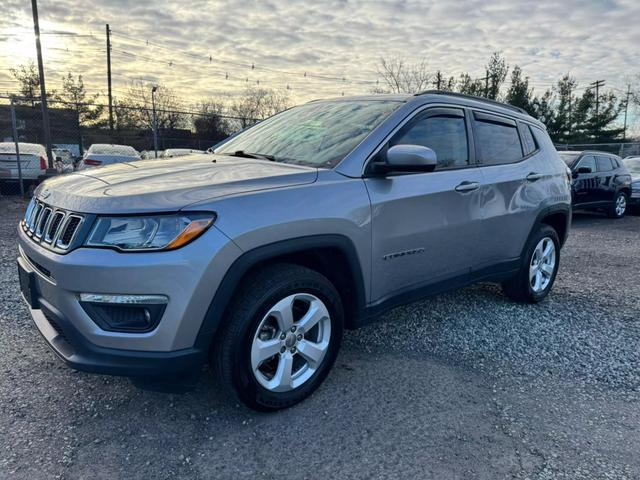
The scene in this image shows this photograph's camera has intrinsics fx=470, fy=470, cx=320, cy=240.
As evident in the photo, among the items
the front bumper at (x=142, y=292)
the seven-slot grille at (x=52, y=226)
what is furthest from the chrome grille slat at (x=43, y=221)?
the front bumper at (x=142, y=292)

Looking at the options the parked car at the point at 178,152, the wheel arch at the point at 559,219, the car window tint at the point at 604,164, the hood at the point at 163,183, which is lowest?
the wheel arch at the point at 559,219

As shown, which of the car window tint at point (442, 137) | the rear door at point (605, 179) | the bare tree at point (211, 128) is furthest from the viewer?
the bare tree at point (211, 128)

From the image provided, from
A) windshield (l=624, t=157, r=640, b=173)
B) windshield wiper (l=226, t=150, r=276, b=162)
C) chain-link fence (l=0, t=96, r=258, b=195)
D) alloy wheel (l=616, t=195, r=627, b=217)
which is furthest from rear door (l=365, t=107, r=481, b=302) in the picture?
windshield (l=624, t=157, r=640, b=173)

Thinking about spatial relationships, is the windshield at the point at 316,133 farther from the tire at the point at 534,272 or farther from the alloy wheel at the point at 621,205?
the alloy wheel at the point at 621,205

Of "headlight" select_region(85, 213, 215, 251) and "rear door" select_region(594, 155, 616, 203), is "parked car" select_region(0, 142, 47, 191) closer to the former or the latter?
"headlight" select_region(85, 213, 215, 251)

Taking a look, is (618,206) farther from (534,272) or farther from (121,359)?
(121,359)

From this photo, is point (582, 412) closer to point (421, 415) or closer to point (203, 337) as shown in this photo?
point (421, 415)

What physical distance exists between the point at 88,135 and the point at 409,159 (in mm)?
21520

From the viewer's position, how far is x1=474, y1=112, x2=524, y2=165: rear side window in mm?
3816

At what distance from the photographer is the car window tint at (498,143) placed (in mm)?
3818

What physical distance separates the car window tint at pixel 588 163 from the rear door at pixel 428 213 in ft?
28.4

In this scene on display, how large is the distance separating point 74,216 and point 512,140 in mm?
3571

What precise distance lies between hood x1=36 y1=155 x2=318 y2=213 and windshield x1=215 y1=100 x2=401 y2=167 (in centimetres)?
22

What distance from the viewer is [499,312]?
14.3 feet
